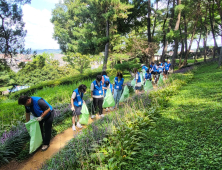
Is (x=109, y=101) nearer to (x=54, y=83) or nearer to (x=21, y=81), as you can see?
(x=54, y=83)

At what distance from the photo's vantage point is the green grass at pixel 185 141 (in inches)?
100

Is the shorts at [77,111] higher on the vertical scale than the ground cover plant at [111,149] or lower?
higher

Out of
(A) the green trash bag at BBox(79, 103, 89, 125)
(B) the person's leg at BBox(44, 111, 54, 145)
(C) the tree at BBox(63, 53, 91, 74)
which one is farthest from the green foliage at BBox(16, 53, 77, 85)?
(B) the person's leg at BBox(44, 111, 54, 145)

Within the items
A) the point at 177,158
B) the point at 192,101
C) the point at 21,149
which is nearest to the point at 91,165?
the point at 177,158

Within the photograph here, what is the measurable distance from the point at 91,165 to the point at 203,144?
1991 millimetres

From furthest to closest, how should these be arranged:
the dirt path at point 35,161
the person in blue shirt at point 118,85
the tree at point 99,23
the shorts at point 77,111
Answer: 1. the tree at point 99,23
2. the person in blue shirt at point 118,85
3. the shorts at point 77,111
4. the dirt path at point 35,161

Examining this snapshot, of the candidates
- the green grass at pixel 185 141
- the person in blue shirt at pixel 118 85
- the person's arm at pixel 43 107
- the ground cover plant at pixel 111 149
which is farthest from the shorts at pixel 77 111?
the green grass at pixel 185 141

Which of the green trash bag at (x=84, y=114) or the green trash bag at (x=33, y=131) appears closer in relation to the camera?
the green trash bag at (x=33, y=131)

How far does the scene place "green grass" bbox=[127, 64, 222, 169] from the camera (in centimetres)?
254

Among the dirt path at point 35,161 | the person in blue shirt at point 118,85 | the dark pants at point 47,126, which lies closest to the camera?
the dirt path at point 35,161

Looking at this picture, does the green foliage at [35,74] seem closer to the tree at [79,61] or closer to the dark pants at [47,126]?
the tree at [79,61]

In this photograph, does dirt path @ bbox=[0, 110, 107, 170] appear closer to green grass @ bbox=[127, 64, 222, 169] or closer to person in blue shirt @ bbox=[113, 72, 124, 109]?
green grass @ bbox=[127, 64, 222, 169]

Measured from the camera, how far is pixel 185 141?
3.09 metres

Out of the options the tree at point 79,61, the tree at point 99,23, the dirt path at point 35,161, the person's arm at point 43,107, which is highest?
the tree at point 99,23
